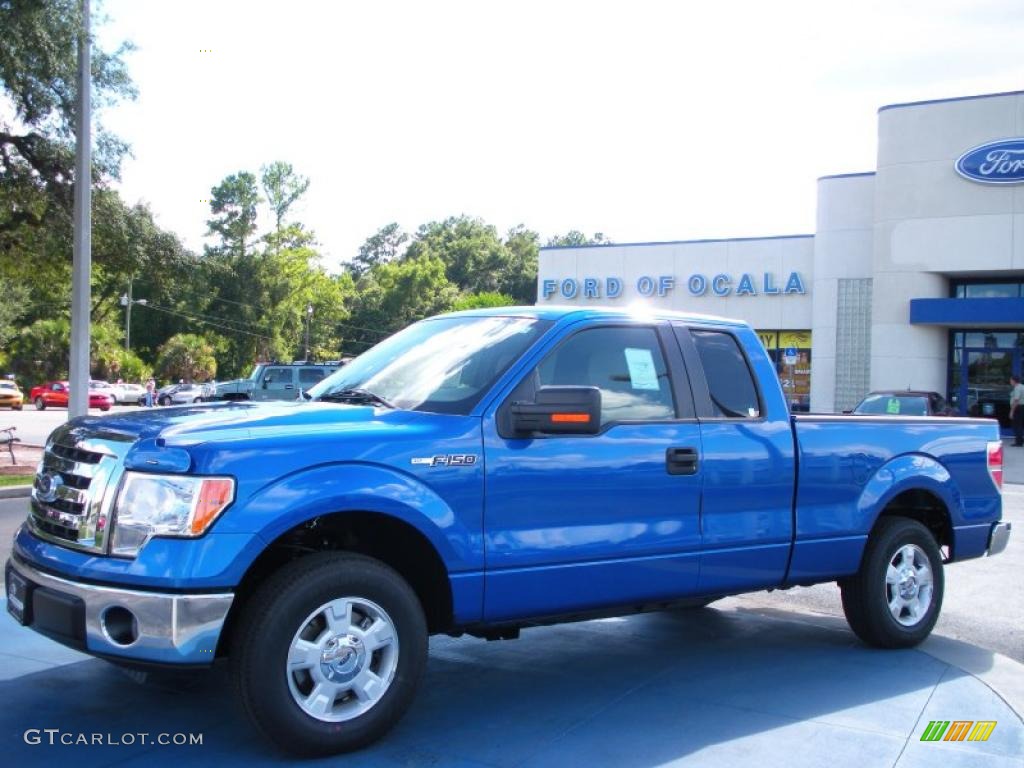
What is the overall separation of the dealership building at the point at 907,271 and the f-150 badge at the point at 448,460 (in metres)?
21.6

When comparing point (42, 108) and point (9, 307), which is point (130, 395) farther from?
point (42, 108)

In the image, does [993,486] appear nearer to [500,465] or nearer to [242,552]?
[500,465]

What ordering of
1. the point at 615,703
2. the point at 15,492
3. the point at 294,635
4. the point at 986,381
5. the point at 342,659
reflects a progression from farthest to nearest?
the point at 986,381 < the point at 15,492 < the point at 615,703 < the point at 342,659 < the point at 294,635

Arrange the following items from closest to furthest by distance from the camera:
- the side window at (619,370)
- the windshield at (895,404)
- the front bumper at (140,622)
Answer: the front bumper at (140,622)
the side window at (619,370)
the windshield at (895,404)

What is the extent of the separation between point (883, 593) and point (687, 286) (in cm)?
2957

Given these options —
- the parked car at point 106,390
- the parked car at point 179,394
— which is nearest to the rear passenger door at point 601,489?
the parked car at point 106,390

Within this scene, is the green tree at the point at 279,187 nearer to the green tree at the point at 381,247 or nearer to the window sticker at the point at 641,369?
the green tree at the point at 381,247

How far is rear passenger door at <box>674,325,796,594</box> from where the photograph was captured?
5.34 m

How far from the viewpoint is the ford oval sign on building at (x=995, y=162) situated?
90.4 feet

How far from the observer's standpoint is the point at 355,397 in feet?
16.5

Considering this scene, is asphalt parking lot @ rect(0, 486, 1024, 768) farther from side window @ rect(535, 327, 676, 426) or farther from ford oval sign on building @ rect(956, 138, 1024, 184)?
ford oval sign on building @ rect(956, 138, 1024, 184)


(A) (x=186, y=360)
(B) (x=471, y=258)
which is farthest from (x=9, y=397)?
(B) (x=471, y=258)

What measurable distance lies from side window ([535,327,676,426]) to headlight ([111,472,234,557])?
1727 mm

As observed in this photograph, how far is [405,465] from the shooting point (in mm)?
4375
